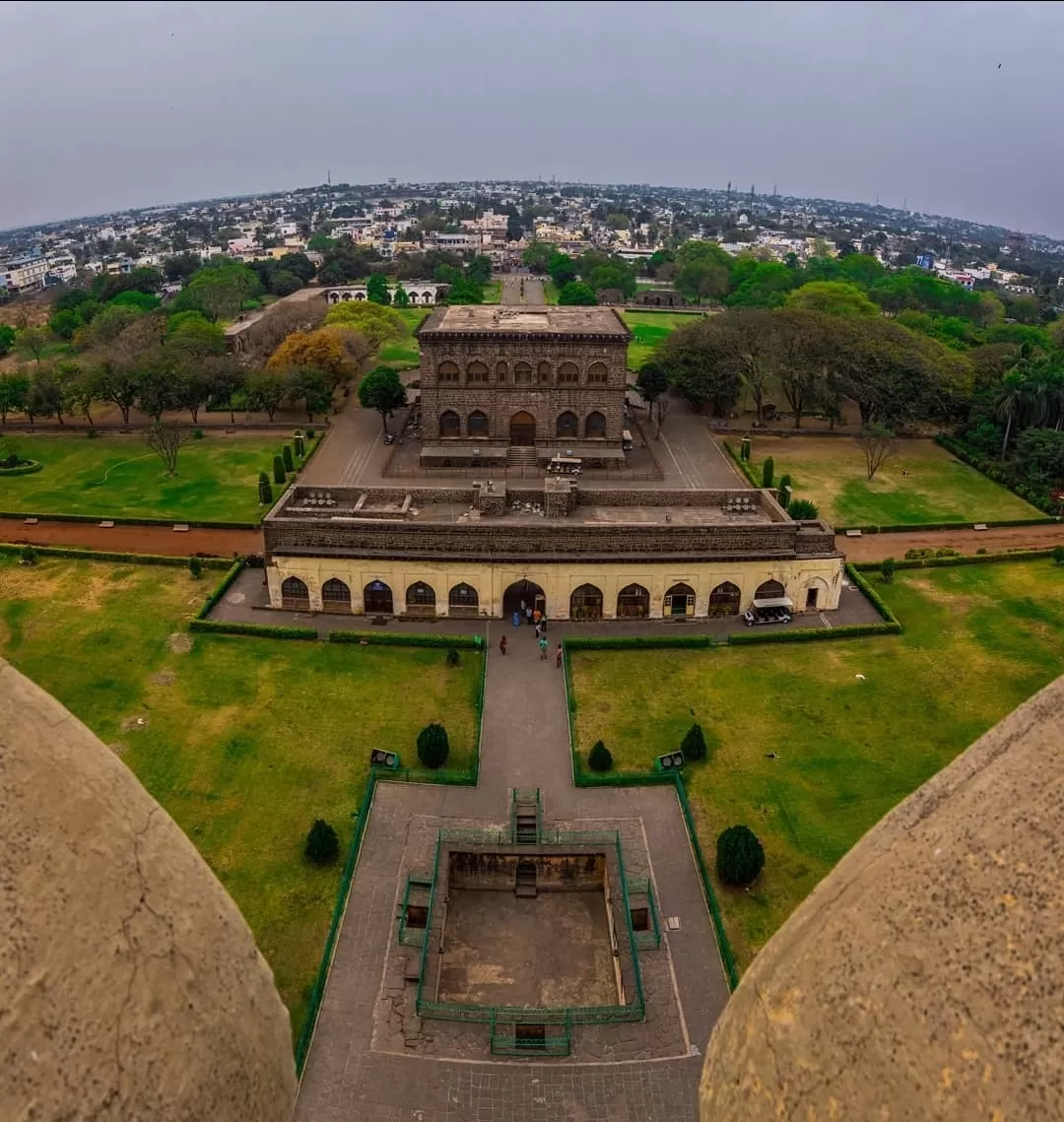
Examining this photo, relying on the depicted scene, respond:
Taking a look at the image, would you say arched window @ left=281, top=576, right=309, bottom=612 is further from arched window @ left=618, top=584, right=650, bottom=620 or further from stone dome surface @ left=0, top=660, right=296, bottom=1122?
stone dome surface @ left=0, top=660, right=296, bottom=1122

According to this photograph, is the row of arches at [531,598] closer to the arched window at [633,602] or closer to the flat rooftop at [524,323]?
the arched window at [633,602]

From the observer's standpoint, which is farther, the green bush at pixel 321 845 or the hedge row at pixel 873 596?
the hedge row at pixel 873 596

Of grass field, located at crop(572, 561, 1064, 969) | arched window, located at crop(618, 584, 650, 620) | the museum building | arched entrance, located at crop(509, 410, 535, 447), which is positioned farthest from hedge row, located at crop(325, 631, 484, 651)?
arched entrance, located at crop(509, 410, 535, 447)

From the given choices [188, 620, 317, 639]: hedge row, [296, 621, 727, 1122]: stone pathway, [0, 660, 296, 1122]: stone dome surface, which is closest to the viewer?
A: [0, 660, 296, 1122]: stone dome surface

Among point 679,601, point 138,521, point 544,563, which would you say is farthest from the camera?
point 138,521

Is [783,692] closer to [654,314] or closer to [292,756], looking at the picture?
[292,756]

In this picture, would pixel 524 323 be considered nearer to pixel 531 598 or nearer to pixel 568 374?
pixel 568 374

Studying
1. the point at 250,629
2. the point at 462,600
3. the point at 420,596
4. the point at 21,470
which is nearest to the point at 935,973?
the point at 462,600

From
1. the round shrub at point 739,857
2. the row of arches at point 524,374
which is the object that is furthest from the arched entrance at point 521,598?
the row of arches at point 524,374
